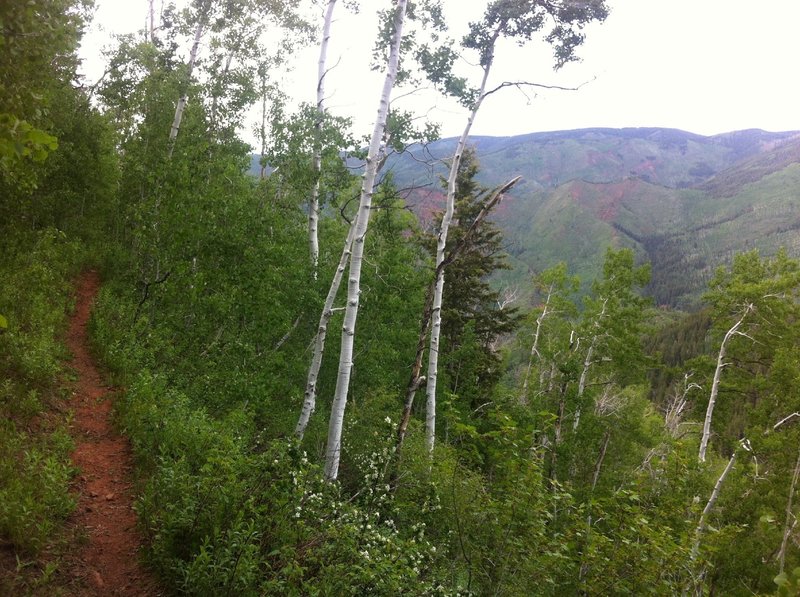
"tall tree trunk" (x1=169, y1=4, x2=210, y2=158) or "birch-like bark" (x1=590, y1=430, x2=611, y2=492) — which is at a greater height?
"tall tree trunk" (x1=169, y1=4, x2=210, y2=158)

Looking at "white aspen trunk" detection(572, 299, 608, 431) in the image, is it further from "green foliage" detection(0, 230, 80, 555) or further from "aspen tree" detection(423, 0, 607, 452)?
"green foliage" detection(0, 230, 80, 555)

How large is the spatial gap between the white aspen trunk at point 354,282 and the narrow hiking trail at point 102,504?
3.24 meters

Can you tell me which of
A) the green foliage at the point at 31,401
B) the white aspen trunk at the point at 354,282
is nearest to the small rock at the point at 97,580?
the green foliage at the point at 31,401

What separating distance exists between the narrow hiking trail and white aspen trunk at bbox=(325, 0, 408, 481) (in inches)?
128

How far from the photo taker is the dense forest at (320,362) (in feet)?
16.3

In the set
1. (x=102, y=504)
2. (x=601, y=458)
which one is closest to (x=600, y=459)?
(x=601, y=458)

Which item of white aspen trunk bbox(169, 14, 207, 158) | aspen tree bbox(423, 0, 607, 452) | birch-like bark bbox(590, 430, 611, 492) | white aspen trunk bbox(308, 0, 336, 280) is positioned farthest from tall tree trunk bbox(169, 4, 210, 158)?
birch-like bark bbox(590, 430, 611, 492)

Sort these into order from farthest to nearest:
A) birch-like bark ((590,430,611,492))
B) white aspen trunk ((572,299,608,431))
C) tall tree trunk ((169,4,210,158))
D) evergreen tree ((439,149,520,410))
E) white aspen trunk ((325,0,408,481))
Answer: white aspen trunk ((572,299,608,431)), evergreen tree ((439,149,520,410)), birch-like bark ((590,430,611,492)), tall tree trunk ((169,4,210,158)), white aspen trunk ((325,0,408,481))

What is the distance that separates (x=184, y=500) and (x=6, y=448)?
2372 millimetres

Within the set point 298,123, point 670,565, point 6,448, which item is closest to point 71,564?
point 6,448

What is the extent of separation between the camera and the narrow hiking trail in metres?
4.67

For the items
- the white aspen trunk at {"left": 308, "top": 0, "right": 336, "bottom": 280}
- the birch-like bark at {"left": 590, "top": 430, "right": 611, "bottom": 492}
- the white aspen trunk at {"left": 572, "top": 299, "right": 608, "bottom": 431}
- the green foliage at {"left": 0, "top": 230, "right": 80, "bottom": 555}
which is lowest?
the birch-like bark at {"left": 590, "top": 430, "right": 611, "bottom": 492}

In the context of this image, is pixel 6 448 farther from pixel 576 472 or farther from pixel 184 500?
pixel 576 472

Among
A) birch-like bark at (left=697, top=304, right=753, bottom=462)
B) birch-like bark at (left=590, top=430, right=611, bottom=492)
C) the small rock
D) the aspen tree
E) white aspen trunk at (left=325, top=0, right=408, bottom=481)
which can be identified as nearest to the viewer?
the small rock
